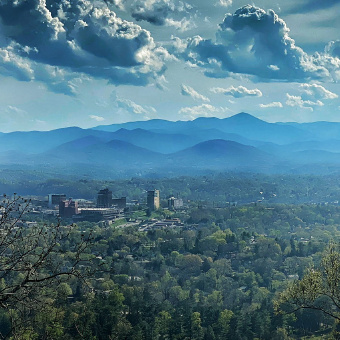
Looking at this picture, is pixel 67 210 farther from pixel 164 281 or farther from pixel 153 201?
pixel 164 281

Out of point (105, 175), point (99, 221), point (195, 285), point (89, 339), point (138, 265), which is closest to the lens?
point (89, 339)

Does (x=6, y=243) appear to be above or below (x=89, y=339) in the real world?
above

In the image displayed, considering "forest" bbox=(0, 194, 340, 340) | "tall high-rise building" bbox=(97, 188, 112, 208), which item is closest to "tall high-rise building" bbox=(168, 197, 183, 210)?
"tall high-rise building" bbox=(97, 188, 112, 208)

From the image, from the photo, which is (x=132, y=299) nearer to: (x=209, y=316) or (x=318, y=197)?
(x=209, y=316)

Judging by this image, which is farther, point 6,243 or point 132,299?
point 132,299

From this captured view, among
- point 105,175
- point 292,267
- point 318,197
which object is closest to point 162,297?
point 292,267

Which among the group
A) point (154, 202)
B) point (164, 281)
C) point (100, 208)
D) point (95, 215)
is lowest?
point (164, 281)

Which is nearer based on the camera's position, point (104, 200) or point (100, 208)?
point (100, 208)

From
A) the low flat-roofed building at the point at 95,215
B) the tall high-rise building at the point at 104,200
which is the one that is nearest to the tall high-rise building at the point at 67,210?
the low flat-roofed building at the point at 95,215

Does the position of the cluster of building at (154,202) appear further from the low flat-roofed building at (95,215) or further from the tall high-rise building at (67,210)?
the tall high-rise building at (67,210)

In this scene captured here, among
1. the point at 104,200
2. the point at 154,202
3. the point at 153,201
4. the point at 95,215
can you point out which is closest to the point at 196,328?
the point at 95,215
